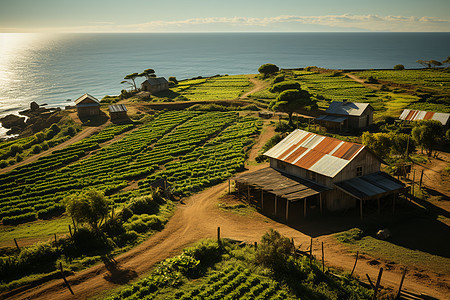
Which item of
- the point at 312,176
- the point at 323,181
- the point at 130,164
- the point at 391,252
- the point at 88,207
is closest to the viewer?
the point at 391,252

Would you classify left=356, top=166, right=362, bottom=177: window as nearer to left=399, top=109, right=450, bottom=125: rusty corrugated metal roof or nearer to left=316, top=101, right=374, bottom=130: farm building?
left=316, top=101, right=374, bottom=130: farm building

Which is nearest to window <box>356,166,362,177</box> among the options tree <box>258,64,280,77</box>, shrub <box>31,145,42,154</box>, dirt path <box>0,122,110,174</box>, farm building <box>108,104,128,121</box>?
dirt path <box>0,122,110,174</box>

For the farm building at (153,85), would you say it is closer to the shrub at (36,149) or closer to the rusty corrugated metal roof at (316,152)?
the shrub at (36,149)

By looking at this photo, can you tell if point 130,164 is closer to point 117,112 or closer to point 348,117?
point 117,112

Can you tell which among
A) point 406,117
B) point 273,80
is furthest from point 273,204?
point 273,80

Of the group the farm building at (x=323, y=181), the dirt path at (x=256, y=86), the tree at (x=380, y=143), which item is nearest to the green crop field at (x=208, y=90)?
the dirt path at (x=256, y=86)

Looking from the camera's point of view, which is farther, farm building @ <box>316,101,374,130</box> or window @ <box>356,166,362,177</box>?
farm building @ <box>316,101,374,130</box>

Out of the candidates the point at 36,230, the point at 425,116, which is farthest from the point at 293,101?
the point at 36,230

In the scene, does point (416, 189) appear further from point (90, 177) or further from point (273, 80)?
point (273, 80)
